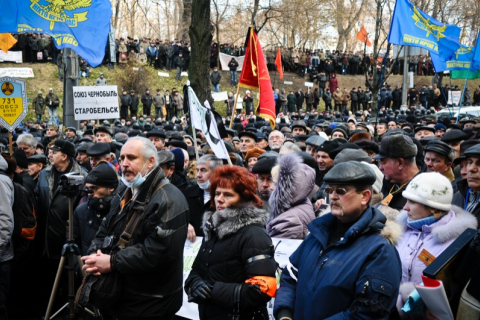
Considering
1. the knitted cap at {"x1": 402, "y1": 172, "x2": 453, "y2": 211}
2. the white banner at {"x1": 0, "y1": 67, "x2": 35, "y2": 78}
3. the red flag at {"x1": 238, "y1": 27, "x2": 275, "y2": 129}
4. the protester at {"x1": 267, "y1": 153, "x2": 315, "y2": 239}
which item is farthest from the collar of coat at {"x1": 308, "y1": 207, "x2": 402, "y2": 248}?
the white banner at {"x1": 0, "y1": 67, "x2": 35, "y2": 78}

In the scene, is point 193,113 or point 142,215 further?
point 193,113

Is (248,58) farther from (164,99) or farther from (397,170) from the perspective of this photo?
(164,99)

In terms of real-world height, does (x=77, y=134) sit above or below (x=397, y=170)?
below

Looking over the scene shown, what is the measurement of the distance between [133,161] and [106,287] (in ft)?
2.94

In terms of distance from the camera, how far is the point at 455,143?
761 centimetres

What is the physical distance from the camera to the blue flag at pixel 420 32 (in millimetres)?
11766

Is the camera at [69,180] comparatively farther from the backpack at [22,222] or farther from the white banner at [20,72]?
the white banner at [20,72]

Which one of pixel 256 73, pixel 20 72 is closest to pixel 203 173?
pixel 256 73

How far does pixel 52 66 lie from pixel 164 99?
9.13 meters

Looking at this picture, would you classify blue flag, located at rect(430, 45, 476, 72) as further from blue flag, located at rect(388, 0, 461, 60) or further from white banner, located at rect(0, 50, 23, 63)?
white banner, located at rect(0, 50, 23, 63)

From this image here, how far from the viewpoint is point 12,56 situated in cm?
3319

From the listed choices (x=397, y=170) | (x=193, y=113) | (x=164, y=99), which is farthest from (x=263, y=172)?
(x=164, y=99)

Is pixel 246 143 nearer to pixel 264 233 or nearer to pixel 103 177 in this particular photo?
pixel 103 177

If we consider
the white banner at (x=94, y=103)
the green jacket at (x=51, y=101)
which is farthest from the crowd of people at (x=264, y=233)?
the green jacket at (x=51, y=101)
